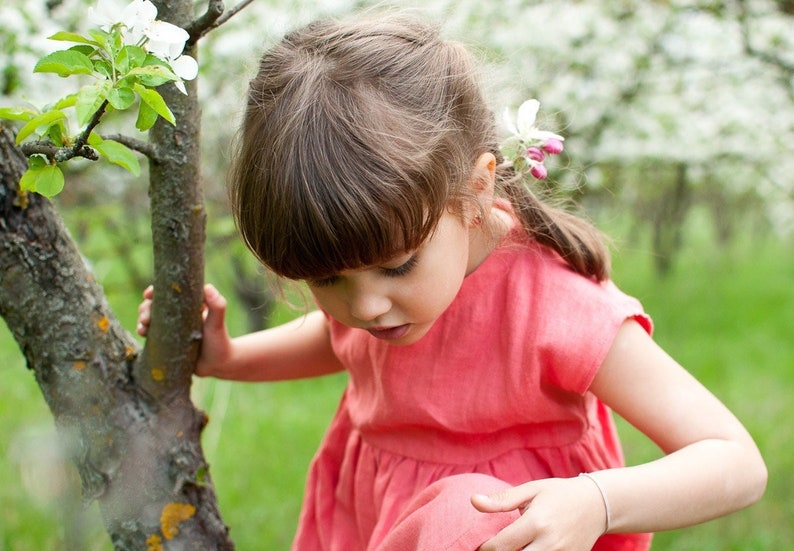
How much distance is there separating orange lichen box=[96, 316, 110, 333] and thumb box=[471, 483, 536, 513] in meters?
0.72

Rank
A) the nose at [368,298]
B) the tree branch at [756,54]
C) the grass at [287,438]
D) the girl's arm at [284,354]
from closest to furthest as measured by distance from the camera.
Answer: the nose at [368,298] < the girl's arm at [284,354] < the grass at [287,438] < the tree branch at [756,54]

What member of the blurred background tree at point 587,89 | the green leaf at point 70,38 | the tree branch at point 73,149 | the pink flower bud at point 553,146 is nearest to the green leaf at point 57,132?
the tree branch at point 73,149

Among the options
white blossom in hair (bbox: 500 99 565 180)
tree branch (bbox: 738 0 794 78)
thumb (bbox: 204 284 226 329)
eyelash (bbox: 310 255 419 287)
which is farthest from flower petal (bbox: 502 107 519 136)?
tree branch (bbox: 738 0 794 78)

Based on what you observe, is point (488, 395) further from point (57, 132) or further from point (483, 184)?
point (57, 132)

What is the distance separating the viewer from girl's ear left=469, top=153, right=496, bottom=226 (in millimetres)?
1455

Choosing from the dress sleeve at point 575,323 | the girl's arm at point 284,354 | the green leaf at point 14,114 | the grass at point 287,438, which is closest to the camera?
the green leaf at point 14,114

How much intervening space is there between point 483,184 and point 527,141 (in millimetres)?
130

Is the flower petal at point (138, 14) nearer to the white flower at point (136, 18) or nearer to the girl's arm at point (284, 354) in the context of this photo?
the white flower at point (136, 18)

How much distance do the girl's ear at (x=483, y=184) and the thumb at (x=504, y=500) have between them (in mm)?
441

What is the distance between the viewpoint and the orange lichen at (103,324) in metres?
1.53

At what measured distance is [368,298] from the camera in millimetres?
1317

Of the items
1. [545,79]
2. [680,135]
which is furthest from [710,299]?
[545,79]

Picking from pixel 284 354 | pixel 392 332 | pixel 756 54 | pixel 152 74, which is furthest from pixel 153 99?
pixel 756 54

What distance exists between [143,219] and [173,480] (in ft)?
18.1
